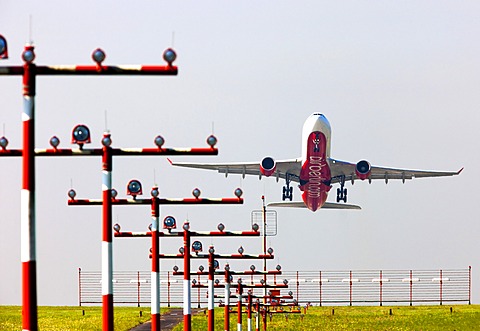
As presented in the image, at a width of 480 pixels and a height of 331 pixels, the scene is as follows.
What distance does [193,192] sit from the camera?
42281 mm

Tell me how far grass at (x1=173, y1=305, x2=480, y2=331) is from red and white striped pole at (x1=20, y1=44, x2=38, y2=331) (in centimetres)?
6675

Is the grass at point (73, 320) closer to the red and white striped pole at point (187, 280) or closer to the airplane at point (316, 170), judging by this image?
the airplane at point (316, 170)

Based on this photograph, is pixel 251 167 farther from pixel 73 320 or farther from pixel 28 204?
pixel 28 204

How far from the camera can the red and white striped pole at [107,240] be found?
33.3m

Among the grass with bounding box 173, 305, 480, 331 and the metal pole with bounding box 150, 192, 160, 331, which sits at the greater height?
the metal pole with bounding box 150, 192, 160, 331

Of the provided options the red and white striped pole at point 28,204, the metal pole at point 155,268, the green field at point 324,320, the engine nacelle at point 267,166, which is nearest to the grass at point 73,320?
the green field at point 324,320

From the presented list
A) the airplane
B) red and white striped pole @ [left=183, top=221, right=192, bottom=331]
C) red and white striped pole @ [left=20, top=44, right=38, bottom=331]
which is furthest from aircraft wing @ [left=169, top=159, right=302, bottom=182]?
red and white striped pole @ [left=20, top=44, right=38, bottom=331]

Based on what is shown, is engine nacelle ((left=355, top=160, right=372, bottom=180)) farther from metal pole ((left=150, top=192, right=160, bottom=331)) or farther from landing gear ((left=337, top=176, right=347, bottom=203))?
metal pole ((left=150, top=192, right=160, bottom=331))

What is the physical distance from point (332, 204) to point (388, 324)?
105ft

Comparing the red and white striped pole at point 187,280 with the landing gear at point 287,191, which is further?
the landing gear at point 287,191

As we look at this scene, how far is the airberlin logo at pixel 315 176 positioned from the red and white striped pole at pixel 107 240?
82973 millimetres

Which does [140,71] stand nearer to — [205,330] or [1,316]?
[205,330]

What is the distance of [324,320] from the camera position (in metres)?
103

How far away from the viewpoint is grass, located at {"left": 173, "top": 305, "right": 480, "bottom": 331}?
9719cm
